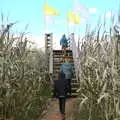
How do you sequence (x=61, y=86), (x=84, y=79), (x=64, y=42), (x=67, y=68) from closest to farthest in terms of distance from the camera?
(x=84, y=79) → (x=61, y=86) → (x=67, y=68) → (x=64, y=42)

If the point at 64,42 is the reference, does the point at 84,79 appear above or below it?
below

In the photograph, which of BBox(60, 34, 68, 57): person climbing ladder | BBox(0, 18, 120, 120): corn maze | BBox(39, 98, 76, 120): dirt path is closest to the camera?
BBox(0, 18, 120, 120): corn maze

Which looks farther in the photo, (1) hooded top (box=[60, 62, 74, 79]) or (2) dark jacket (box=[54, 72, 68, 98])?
(1) hooded top (box=[60, 62, 74, 79])

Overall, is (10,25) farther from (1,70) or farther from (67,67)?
(67,67)

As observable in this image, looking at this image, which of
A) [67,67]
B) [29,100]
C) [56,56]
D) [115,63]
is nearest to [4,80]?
[29,100]

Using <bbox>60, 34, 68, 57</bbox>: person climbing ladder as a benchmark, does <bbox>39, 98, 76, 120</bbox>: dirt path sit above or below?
below

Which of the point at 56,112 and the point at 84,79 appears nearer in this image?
the point at 84,79

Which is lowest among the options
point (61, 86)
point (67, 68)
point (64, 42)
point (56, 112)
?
point (56, 112)

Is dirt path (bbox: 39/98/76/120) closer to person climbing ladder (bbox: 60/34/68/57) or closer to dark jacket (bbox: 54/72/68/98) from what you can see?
dark jacket (bbox: 54/72/68/98)

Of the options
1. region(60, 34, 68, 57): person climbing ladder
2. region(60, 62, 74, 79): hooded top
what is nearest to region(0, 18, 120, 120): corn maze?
region(60, 62, 74, 79): hooded top

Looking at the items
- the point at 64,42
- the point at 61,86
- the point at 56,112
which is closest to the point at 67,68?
the point at 56,112

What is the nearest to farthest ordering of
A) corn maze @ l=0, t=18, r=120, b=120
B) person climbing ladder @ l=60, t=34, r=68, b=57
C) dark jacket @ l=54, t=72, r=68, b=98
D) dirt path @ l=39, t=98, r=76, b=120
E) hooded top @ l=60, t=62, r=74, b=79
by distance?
corn maze @ l=0, t=18, r=120, b=120, dark jacket @ l=54, t=72, r=68, b=98, dirt path @ l=39, t=98, r=76, b=120, hooded top @ l=60, t=62, r=74, b=79, person climbing ladder @ l=60, t=34, r=68, b=57

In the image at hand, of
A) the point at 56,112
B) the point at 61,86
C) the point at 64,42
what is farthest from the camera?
the point at 64,42

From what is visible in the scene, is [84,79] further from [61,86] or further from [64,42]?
[64,42]
